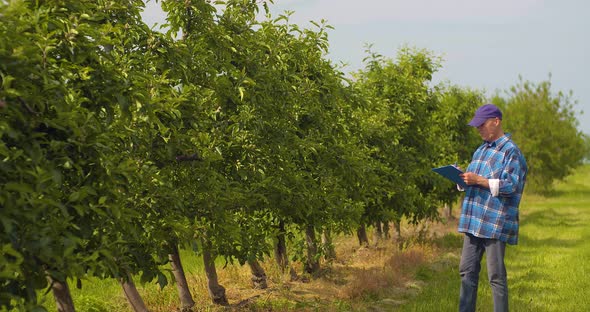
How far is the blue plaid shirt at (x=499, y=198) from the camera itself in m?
6.71

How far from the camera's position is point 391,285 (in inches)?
436

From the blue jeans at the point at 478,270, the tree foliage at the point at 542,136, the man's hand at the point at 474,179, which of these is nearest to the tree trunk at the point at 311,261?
the blue jeans at the point at 478,270

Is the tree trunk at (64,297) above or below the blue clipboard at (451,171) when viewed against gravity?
below

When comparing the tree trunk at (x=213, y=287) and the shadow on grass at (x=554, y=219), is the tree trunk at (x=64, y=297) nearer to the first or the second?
the tree trunk at (x=213, y=287)

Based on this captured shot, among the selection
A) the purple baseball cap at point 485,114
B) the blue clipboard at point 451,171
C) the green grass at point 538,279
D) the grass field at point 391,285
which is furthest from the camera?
the grass field at point 391,285

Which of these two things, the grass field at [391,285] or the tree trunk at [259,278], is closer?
the grass field at [391,285]

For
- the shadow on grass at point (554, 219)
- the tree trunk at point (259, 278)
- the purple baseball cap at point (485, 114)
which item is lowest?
the shadow on grass at point (554, 219)

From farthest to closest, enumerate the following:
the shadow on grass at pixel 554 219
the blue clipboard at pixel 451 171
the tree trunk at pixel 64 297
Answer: the shadow on grass at pixel 554 219 → the blue clipboard at pixel 451 171 → the tree trunk at pixel 64 297

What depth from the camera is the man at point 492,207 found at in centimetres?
671

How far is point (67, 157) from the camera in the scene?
155 inches

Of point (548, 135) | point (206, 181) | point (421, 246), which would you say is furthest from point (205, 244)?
point (548, 135)

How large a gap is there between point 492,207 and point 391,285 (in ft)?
15.2

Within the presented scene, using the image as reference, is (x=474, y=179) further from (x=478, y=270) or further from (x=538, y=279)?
(x=538, y=279)

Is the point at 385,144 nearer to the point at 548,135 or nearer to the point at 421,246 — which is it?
the point at 421,246
